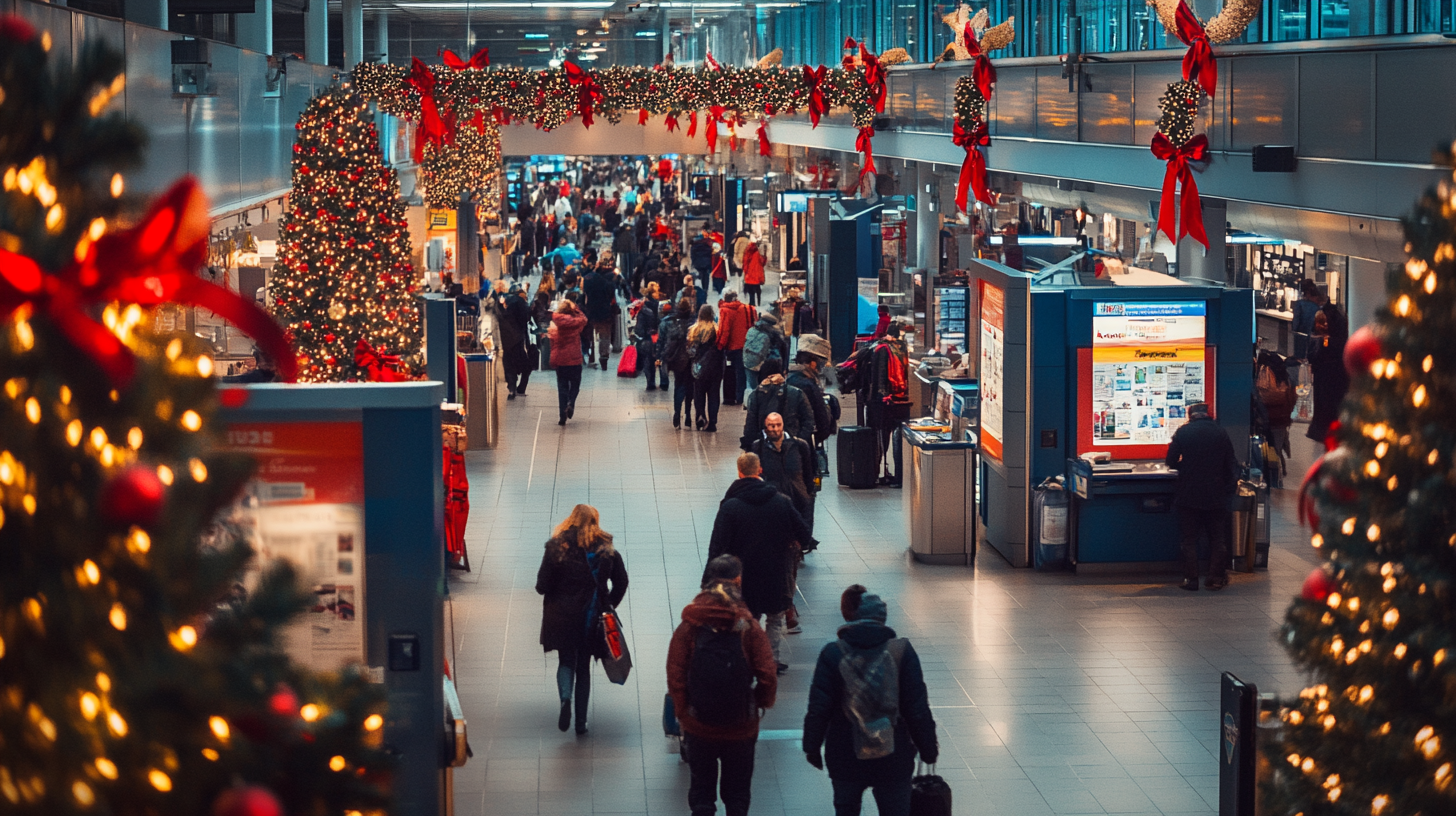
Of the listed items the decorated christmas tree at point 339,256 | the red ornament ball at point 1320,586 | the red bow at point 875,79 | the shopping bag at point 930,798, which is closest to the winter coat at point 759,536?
the shopping bag at point 930,798

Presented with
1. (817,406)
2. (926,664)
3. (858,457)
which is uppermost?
(817,406)

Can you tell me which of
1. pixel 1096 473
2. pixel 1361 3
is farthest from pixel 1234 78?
pixel 1096 473

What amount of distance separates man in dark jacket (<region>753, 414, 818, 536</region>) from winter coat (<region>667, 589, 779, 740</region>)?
4.62 metres

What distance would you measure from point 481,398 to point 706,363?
111 inches

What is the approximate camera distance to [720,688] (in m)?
6.98

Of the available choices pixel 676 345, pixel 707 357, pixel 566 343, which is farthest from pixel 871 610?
pixel 566 343

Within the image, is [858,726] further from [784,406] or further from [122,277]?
[784,406]

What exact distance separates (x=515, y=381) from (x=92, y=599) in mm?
20553

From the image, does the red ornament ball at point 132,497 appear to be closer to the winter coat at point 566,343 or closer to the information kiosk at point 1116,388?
the information kiosk at point 1116,388

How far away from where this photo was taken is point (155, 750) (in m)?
2.26

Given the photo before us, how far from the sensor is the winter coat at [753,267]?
1200 inches

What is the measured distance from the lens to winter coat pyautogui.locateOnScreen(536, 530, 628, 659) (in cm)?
870

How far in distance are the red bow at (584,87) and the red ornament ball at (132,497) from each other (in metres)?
18.6

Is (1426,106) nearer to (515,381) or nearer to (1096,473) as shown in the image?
(1096,473)
